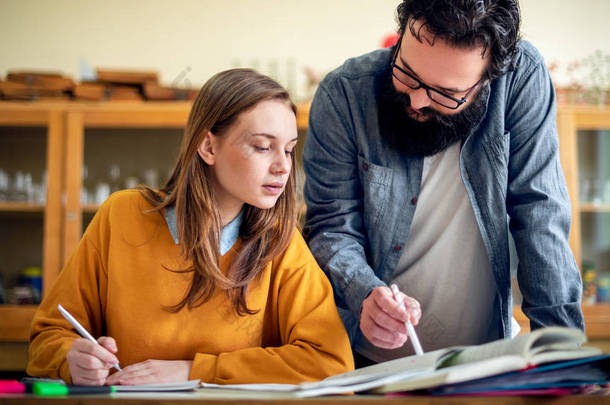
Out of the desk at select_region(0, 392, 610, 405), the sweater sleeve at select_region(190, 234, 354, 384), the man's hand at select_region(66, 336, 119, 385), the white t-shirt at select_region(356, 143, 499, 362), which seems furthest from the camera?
the white t-shirt at select_region(356, 143, 499, 362)

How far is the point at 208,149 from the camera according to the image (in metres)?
1.14

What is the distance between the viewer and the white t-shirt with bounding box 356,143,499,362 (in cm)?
123

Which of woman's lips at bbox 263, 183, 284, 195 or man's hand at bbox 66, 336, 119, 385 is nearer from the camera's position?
man's hand at bbox 66, 336, 119, 385

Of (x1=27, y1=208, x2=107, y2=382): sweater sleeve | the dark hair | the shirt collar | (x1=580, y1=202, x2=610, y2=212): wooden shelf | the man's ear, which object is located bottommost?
(x1=580, y1=202, x2=610, y2=212): wooden shelf

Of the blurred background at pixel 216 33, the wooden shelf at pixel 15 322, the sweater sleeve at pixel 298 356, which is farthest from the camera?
the blurred background at pixel 216 33

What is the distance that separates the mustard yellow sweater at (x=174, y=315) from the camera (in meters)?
0.96

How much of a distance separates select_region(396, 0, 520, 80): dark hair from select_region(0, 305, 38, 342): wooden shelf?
→ 233cm

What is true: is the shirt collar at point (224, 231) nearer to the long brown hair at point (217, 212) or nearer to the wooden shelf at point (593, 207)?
the long brown hair at point (217, 212)

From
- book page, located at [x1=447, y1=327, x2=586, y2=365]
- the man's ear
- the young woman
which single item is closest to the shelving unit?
the young woman

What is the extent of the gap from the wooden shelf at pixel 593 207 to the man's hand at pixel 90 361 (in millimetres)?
2527

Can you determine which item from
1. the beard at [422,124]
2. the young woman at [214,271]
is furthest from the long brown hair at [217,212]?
the beard at [422,124]

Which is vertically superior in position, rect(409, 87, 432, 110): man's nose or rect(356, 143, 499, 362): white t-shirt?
rect(409, 87, 432, 110): man's nose

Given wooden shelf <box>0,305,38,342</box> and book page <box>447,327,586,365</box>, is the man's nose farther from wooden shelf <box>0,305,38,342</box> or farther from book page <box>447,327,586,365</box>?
wooden shelf <box>0,305,38,342</box>

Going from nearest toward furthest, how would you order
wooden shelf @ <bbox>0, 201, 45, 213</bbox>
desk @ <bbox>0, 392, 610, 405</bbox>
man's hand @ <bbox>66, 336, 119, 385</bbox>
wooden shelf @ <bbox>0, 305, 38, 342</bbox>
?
1. desk @ <bbox>0, 392, 610, 405</bbox>
2. man's hand @ <bbox>66, 336, 119, 385</bbox>
3. wooden shelf @ <bbox>0, 305, 38, 342</bbox>
4. wooden shelf @ <bbox>0, 201, 45, 213</bbox>
